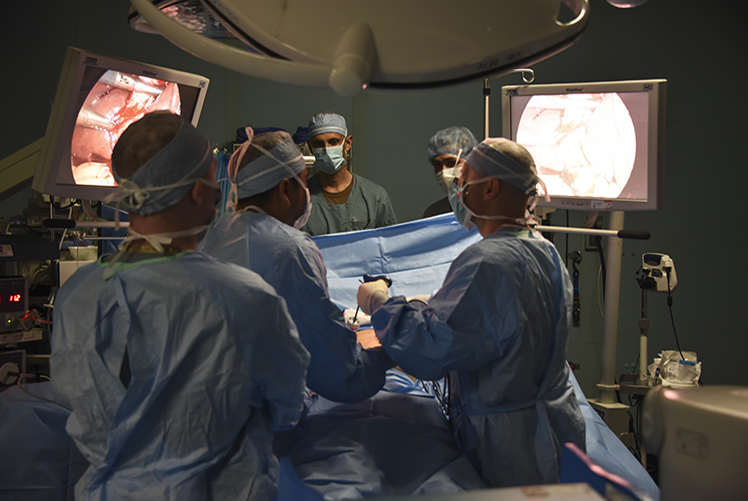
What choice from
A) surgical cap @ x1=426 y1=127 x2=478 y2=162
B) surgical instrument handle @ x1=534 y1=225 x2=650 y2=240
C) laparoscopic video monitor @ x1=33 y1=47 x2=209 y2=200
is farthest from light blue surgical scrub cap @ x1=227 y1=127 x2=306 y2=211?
surgical cap @ x1=426 y1=127 x2=478 y2=162

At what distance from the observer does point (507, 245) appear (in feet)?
4.82

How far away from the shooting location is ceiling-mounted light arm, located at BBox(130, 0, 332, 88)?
629mm

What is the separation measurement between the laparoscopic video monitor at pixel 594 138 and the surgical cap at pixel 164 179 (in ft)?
5.46

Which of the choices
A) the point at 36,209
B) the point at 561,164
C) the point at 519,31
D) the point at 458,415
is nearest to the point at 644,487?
the point at 458,415

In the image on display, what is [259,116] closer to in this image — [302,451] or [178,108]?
[178,108]

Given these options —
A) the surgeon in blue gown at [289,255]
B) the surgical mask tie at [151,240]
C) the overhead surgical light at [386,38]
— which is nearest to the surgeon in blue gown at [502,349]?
the surgeon in blue gown at [289,255]

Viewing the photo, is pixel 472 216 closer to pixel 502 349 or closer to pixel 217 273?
pixel 502 349

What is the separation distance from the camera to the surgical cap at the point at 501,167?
5.22ft

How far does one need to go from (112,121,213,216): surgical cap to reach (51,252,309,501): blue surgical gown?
0.11m

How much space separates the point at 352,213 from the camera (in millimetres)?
3150

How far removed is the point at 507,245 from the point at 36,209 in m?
1.72

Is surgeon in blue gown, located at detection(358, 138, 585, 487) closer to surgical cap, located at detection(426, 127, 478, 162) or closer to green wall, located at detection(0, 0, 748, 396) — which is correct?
surgical cap, located at detection(426, 127, 478, 162)

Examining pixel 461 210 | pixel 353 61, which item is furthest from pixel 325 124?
pixel 353 61

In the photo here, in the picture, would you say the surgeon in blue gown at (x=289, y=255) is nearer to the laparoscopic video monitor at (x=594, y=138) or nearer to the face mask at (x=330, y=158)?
the laparoscopic video monitor at (x=594, y=138)
